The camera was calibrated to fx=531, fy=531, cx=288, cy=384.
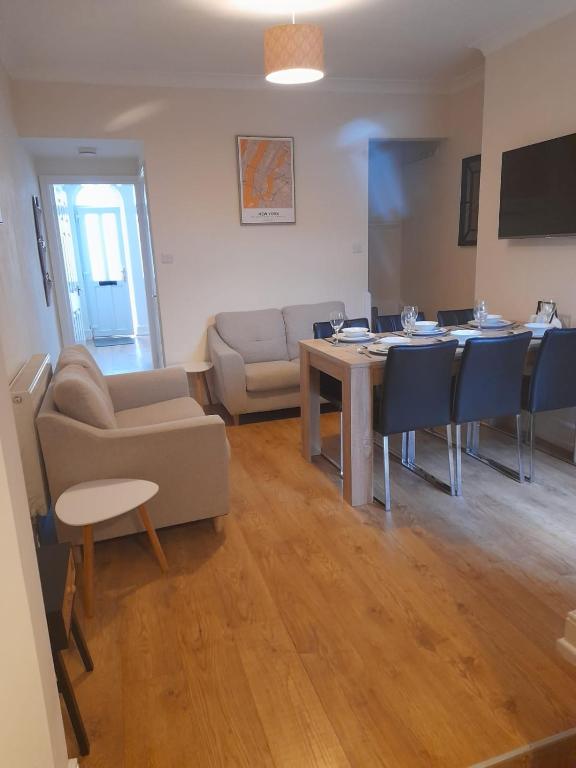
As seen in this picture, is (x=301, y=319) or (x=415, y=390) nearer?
(x=415, y=390)

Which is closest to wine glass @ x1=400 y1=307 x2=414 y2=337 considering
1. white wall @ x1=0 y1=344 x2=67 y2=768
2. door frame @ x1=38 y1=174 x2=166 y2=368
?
white wall @ x1=0 y1=344 x2=67 y2=768

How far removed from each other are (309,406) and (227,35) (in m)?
2.58

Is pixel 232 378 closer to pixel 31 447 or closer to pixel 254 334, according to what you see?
pixel 254 334

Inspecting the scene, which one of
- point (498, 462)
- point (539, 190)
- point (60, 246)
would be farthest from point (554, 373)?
point (60, 246)

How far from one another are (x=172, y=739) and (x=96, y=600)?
0.79m

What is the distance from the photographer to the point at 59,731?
117 cm

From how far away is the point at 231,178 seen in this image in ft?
15.5

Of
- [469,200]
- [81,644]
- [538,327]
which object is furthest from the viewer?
[469,200]

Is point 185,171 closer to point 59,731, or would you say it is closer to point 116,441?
point 116,441

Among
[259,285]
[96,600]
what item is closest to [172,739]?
[96,600]

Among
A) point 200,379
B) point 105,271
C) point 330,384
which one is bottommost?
point 200,379

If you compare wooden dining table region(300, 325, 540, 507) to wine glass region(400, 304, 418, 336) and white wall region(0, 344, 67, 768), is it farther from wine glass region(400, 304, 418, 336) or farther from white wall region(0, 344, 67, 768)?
white wall region(0, 344, 67, 768)

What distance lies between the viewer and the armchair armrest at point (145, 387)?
339 cm

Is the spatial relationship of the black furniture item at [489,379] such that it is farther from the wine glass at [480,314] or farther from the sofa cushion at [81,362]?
the sofa cushion at [81,362]
